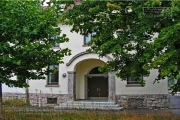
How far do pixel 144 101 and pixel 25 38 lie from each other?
38.4ft

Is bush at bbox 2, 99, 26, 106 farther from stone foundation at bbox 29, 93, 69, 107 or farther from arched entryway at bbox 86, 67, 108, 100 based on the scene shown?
arched entryway at bbox 86, 67, 108, 100

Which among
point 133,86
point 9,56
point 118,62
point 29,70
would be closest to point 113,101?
point 133,86

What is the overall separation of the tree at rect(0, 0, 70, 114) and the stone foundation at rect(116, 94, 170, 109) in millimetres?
9573

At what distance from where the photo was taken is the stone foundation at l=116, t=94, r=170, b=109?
18648 millimetres

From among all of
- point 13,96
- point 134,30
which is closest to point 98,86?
point 13,96

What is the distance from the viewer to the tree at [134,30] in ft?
27.8

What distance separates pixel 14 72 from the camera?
1092cm

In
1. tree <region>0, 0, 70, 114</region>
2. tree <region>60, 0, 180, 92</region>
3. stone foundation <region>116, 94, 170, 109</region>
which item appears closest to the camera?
tree <region>60, 0, 180, 92</region>

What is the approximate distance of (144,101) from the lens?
62.1 ft

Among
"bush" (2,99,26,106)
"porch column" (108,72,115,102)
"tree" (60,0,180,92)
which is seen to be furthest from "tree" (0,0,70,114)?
"bush" (2,99,26,106)

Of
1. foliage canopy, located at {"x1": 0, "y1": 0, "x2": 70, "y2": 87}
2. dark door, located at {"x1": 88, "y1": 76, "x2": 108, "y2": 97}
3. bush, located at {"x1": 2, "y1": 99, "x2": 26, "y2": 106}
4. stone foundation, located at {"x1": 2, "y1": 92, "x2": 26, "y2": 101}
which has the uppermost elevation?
foliage canopy, located at {"x1": 0, "y1": 0, "x2": 70, "y2": 87}

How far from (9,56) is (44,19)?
6.68 feet

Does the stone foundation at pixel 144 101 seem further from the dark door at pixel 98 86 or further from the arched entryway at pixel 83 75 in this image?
the dark door at pixel 98 86

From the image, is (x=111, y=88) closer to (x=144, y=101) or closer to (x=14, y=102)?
(x=144, y=101)
